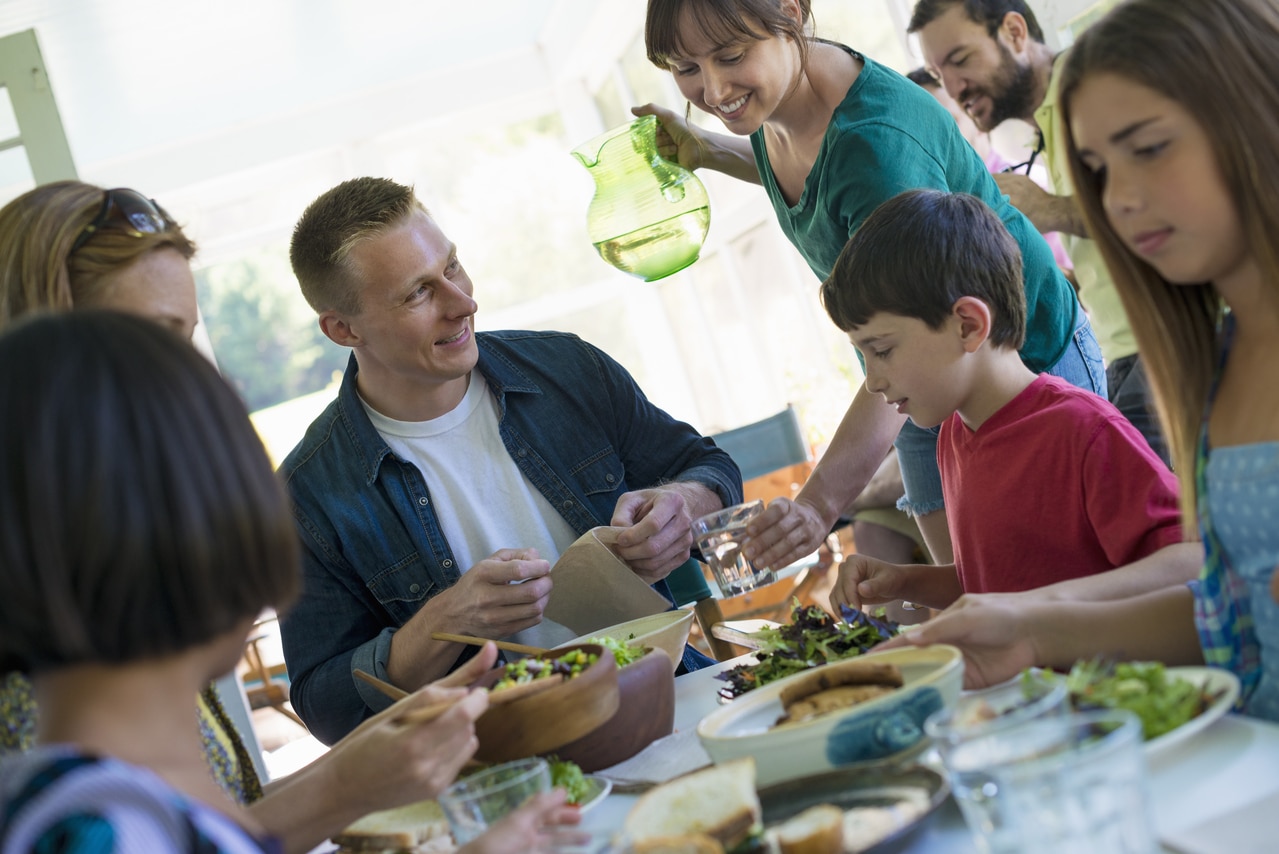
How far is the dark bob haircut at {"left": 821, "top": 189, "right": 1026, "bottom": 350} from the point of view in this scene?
164 cm

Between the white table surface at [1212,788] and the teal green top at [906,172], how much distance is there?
1.09 metres

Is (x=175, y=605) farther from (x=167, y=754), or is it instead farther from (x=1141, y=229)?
(x=1141, y=229)

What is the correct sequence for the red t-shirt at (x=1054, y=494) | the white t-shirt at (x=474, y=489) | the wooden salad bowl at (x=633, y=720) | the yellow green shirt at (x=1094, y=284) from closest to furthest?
the wooden salad bowl at (x=633, y=720) < the red t-shirt at (x=1054, y=494) < the white t-shirt at (x=474, y=489) < the yellow green shirt at (x=1094, y=284)

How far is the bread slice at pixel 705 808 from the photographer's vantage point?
83 centimetres

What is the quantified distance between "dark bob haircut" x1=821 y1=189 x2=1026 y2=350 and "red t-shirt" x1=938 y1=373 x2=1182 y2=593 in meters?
0.15

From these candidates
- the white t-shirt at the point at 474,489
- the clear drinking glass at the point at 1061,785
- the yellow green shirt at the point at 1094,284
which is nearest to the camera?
the clear drinking glass at the point at 1061,785

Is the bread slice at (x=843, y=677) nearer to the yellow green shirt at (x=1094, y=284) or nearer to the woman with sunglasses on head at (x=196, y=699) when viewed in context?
the woman with sunglasses on head at (x=196, y=699)

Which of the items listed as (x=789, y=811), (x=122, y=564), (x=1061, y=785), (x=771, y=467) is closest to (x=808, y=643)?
(x=789, y=811)

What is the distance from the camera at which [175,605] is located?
0.75 m

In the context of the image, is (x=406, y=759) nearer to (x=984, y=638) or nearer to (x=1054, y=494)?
(x=984, y=638)

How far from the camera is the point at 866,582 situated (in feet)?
5.27

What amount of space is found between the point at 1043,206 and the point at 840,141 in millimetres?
745

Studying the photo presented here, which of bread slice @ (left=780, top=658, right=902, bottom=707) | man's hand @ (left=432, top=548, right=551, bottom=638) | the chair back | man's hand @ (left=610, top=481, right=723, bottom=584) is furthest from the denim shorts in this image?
the chair back

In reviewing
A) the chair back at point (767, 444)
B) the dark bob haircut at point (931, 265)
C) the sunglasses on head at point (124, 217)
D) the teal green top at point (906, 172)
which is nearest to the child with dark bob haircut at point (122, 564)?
the sunglasses on head at point (124, 217)
